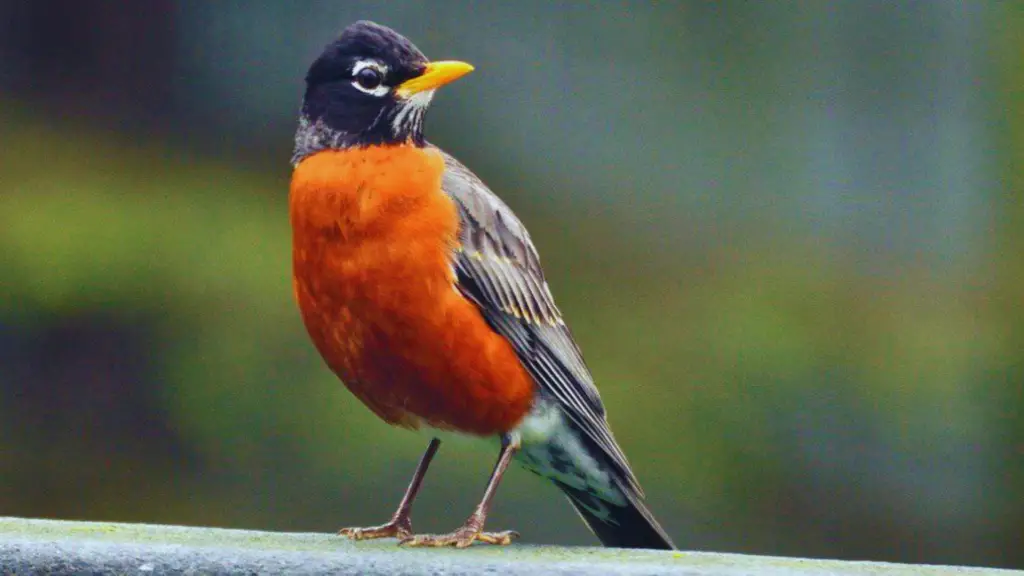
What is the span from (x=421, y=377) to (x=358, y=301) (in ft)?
0.60

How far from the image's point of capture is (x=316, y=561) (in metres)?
2.21

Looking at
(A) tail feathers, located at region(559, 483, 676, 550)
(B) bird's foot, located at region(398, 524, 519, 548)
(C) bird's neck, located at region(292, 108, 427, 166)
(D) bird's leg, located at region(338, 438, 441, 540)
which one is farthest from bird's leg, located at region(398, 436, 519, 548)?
(C) bird's neck, located at region(292, 108, 427, 166)

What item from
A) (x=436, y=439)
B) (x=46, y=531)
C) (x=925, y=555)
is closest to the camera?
(x=46, y=531)

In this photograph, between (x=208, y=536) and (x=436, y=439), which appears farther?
(x=436, y=439)

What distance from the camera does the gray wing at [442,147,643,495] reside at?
265 centimetres

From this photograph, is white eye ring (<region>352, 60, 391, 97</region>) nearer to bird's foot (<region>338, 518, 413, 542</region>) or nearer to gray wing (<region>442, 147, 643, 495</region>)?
gray wing (<region>442, 147, 643, 495</region>)

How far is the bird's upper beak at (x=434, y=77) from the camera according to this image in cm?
246

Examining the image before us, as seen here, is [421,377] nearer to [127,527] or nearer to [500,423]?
[500,423]

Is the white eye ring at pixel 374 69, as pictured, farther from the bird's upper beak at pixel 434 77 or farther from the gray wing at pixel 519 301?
the gray wing at pixel 519 301

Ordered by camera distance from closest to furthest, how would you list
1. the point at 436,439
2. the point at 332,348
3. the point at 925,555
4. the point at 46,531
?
the point at 46,531
the point at 332,348
the point at 436,439
the point at 925,555

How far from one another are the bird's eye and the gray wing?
0.23m

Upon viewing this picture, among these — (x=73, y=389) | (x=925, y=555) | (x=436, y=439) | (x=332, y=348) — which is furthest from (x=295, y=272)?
(x=925, y=555)

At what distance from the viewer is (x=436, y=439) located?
2742 mm

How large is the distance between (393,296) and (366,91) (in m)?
0.41
